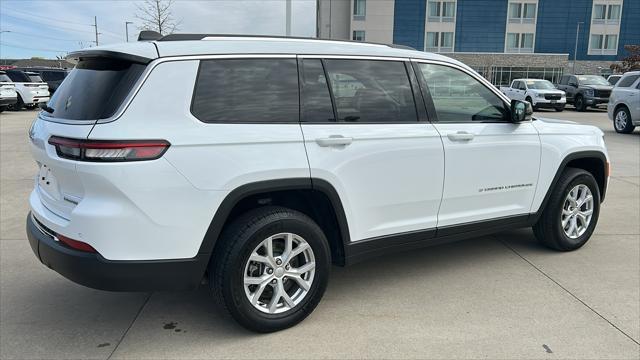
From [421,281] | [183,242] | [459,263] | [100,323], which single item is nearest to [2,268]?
[100,323]

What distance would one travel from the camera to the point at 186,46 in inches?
121

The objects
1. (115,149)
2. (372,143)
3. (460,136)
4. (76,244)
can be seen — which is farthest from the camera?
(460,136)

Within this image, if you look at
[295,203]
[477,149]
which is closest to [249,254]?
[295,203]

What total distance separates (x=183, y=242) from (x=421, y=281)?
2.11 m

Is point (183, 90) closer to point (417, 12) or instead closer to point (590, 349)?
point (590, 349)

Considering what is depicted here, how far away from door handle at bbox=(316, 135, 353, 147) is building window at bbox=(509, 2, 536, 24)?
66.6m

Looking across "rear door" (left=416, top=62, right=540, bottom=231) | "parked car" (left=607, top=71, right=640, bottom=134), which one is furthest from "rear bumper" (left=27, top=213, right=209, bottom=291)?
"parked car" (left=607, top=71, right=640, bottom=134)

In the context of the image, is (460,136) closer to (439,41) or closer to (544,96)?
(544,96)

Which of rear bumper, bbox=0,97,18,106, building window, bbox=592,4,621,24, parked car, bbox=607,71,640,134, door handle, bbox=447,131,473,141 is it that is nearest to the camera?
door handle, bbox=447,131,473,141

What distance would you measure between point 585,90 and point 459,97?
25.7m

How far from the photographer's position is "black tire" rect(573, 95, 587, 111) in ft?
87.9

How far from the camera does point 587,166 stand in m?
5.16

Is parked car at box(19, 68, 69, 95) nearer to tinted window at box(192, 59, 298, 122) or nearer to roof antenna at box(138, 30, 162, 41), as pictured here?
roof antenna at box(138, 30, 162, 41)

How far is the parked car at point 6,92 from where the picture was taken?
20484 millimetres
